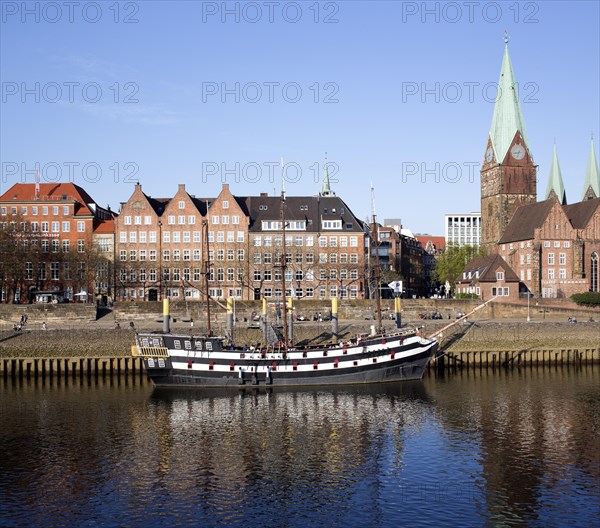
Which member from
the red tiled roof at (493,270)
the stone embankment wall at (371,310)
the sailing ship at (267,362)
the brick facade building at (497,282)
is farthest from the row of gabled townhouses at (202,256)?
the sailing ship at (267,362)

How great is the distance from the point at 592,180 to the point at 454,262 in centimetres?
3957

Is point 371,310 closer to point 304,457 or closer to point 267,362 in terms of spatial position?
point 267,362

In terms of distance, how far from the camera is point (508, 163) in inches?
5527

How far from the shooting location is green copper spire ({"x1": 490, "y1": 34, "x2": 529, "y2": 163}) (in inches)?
5536

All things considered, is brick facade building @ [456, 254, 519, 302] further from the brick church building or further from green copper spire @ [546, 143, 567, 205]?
green copper spire @ [546, 143, 567, 205]

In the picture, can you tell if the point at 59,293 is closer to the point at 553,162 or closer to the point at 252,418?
the point at 252,418

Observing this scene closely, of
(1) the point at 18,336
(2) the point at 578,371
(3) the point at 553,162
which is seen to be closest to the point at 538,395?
(2) the point at 578,371

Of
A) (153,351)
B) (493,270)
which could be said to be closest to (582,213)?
(493,270)

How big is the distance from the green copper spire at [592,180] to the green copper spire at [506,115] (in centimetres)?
3230

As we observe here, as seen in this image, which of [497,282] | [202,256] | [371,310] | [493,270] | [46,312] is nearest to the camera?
[46,312]

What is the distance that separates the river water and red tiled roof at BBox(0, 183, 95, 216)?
59764 millimetres

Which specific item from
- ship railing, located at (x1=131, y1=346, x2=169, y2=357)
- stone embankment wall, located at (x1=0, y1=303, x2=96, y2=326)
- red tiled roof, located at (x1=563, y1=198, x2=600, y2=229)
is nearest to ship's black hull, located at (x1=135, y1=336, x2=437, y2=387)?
ship railing, located at (x1=131, y1=346, x2=169, y2=357)

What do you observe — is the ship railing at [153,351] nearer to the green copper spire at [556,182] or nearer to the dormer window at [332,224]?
the dormer window at [332,224]

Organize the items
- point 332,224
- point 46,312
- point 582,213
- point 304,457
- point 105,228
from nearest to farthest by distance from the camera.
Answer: point 304,457 → point 46,312 → point 332,224 → point 105,228 → point 582,213
